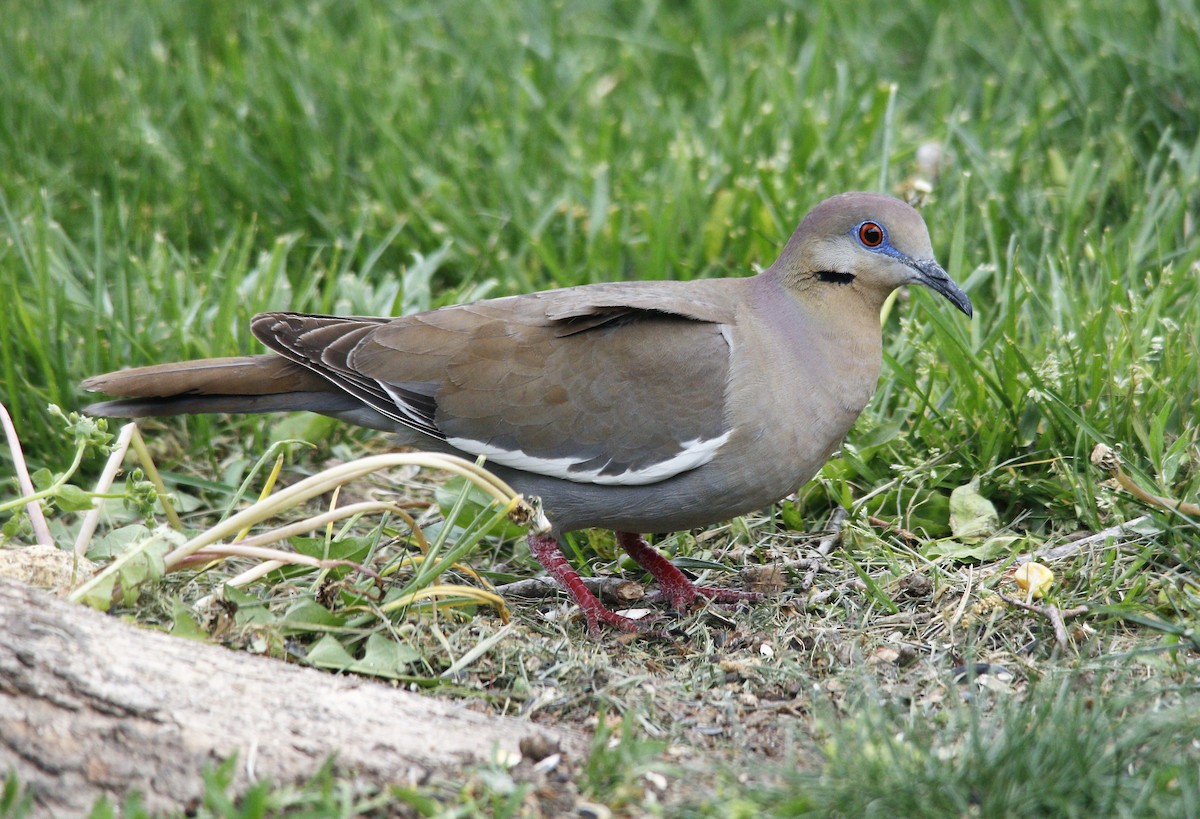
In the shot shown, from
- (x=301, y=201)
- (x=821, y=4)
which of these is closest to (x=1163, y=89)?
(x=821, y=4)

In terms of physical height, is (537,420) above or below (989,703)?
above

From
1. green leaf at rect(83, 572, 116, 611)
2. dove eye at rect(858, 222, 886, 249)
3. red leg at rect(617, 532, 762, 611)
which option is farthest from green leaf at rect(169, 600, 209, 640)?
dove eye at rect(858, 222, 886, 249)

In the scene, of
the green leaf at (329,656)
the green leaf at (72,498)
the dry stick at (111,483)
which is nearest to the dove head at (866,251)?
the green leaf at (329,656)

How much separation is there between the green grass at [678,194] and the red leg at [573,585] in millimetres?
414

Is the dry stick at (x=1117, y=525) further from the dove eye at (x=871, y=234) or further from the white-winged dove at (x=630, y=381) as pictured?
the dove eye at (x=871, y=234)

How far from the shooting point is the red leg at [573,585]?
3.70m

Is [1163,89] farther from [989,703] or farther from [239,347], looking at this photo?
[239,347]

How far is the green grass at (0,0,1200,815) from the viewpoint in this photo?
12.9 ft

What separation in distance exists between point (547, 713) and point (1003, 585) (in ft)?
4.46

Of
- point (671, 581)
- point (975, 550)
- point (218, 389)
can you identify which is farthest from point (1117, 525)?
point (218, 389)

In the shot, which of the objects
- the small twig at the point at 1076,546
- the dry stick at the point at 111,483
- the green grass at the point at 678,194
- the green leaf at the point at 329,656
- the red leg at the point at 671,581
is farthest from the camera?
the green grass at the point at 678,194

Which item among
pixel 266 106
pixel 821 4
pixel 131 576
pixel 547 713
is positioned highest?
pixel 821 4

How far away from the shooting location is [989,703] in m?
2.95

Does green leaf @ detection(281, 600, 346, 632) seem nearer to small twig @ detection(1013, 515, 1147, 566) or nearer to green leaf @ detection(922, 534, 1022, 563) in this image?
green leaf @ detection(922, 534, 1022, 563)
